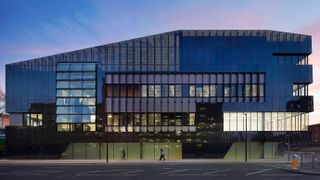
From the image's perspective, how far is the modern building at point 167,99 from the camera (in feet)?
217

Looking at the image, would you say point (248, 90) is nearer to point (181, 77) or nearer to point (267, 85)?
point (267, 85)

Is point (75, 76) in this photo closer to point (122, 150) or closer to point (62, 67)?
point (62, 67)

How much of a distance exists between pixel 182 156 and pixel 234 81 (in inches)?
591

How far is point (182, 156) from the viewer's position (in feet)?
218

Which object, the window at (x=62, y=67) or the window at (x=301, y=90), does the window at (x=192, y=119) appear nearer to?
the window at (x=301, y=90)

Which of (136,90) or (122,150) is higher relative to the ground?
(136,90)

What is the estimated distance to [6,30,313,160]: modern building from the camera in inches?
2606

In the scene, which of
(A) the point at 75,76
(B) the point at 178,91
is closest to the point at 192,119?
(B) the point at 178,91

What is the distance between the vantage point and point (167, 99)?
66.5 meters

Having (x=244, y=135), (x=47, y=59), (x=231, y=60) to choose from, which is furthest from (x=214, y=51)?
→ (x=47, y=59)

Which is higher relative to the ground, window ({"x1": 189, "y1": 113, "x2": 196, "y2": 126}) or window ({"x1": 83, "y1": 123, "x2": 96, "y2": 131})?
window ({"x1": 189, "y1": 113, "x2": 196, "y2": 126})

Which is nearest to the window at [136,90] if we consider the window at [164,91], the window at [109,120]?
the window at [164,91]

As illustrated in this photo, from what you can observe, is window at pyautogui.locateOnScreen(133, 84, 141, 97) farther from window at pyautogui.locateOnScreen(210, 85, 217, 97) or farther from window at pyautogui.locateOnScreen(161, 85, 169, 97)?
window at pyautogui.locateOnScreen(210, 85, 217, 97)

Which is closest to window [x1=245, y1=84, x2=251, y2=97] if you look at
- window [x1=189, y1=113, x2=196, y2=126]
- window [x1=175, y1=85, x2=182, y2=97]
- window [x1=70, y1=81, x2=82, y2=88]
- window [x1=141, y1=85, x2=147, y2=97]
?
window [x1=189, y1=113, x2=196, y2=126]
